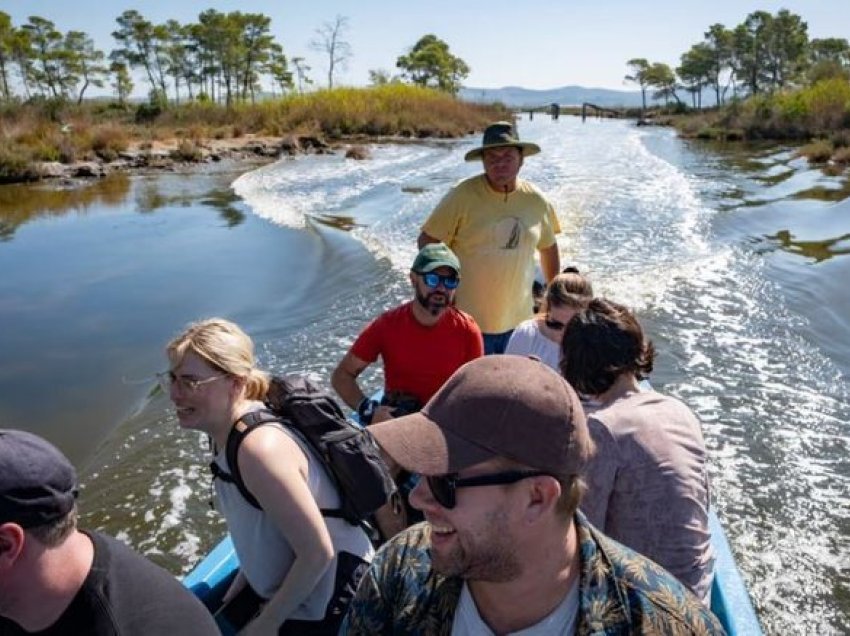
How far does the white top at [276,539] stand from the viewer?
2.12 meters

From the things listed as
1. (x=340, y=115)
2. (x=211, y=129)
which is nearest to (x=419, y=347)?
(x=211, y=129)

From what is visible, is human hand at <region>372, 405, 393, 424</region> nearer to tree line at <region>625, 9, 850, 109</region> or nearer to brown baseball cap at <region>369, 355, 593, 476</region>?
brown baseball cap at <region>369, 355, 593, 476</region>

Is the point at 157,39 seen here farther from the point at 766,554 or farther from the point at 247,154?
the point at 766,554

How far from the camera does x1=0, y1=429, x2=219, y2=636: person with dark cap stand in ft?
4.72

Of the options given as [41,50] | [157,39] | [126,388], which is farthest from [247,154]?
[157,39]

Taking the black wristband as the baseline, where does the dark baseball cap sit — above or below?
above

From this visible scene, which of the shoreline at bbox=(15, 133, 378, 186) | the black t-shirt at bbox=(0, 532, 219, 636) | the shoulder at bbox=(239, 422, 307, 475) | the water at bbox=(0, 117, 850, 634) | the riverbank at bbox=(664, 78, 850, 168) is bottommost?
the water at bbox=(0, 117, 850, 634)

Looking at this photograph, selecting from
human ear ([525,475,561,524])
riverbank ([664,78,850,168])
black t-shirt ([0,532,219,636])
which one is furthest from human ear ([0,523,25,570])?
riverbank ([664,78,850,168])

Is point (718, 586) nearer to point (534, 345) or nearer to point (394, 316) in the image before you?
point (534, 345)

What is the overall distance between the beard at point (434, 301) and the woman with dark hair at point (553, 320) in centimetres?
44

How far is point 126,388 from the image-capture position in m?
6.85

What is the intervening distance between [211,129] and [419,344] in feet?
99.0

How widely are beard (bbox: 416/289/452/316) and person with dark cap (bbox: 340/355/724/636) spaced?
6.86 ft

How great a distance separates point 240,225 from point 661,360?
9.44 meters
